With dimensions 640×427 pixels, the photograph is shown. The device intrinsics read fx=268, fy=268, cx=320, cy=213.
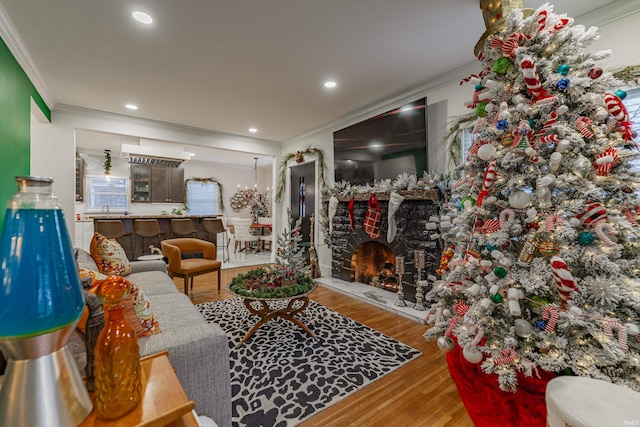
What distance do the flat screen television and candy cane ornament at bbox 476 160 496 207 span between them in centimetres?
167

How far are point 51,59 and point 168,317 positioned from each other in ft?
9.79

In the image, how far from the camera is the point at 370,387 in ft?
6.05

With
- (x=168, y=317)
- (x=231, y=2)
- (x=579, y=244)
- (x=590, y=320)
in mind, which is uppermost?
(x=231, y=2)

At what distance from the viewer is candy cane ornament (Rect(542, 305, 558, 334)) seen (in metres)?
1.30

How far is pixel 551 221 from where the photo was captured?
4.43ft

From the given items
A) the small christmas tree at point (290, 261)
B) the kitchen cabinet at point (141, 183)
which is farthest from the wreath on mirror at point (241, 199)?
the small christmas tree at point (290, 261)

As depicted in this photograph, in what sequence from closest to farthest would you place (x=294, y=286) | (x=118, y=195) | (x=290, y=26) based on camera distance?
1. (x=290, y=26)
2. (x=294, y=286)
3. (x=118, y=195)

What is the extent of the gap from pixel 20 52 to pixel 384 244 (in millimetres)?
4348

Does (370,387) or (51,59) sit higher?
(51,59)

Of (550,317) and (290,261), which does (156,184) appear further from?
(550,317)

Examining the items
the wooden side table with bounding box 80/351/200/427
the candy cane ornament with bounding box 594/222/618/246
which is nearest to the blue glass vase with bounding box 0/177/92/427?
the wooden side table with bounding box 80/351/200/427

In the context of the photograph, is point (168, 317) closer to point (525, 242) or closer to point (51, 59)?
point (525, 242)

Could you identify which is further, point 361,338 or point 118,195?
point 118,195

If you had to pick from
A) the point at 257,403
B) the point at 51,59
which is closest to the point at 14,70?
the point at 51,59
